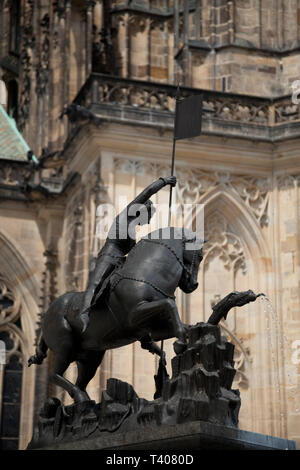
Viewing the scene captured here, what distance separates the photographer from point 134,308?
358 inches

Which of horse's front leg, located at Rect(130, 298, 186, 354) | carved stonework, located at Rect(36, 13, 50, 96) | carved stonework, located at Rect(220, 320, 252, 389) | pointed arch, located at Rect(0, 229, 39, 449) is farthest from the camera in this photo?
carved stonework, located at Rect(36, 13, 50, 96)

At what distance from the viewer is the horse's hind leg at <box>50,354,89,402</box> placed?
9.62 meters

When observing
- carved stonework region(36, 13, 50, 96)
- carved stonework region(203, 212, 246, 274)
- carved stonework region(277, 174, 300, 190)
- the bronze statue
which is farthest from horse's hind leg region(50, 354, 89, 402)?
carved stonework region(36, 13, 50, 96)

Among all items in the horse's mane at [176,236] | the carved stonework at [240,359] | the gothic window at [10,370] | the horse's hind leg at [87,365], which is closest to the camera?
the horse's mane at [176,236]

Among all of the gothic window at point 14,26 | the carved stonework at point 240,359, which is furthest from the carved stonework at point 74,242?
the gothic window at point 14,26

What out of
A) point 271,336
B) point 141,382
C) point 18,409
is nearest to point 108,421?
point 141,382

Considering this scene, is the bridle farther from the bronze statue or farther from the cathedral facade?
the cathedral facade

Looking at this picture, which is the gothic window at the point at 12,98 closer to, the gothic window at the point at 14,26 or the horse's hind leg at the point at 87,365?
the gothic window at the point at 14,26

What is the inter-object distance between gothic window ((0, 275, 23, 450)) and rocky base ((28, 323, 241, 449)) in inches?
376

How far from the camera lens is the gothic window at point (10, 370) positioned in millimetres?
18719

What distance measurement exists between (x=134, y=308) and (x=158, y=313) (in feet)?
0.72

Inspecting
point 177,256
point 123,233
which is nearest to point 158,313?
point 177,256

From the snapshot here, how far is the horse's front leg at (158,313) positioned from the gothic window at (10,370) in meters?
10.2
